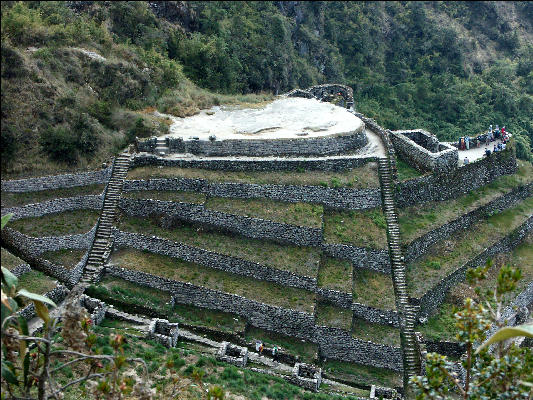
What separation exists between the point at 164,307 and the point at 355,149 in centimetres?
1533

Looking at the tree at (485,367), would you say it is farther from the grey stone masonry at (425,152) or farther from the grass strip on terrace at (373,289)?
the grey stone masonry at (425,152)

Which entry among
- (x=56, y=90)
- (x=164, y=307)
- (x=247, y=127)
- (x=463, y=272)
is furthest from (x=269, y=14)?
(x=164, y=307)

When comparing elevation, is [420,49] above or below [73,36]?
below

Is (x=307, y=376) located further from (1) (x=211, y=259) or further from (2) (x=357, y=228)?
(2) (x=357, y=228)

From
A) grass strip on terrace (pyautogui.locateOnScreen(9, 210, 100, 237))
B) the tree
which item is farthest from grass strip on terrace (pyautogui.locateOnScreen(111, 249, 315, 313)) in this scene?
the tree

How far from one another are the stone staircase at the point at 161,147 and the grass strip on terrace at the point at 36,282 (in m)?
9.67

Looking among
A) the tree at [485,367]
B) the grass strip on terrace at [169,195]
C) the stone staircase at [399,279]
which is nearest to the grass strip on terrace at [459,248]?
the stone staircase at [399,279]

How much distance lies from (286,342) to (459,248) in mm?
12331

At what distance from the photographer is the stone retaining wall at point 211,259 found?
29438 mm

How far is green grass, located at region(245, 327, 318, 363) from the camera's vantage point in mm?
27828

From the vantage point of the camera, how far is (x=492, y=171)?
40000 mm

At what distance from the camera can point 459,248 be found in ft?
114

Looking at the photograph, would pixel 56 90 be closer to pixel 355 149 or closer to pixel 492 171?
pixel 355 149

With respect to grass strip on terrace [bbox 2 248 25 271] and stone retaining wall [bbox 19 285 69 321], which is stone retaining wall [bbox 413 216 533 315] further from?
grass strip on terrace [bbox 2 248 25 271]
